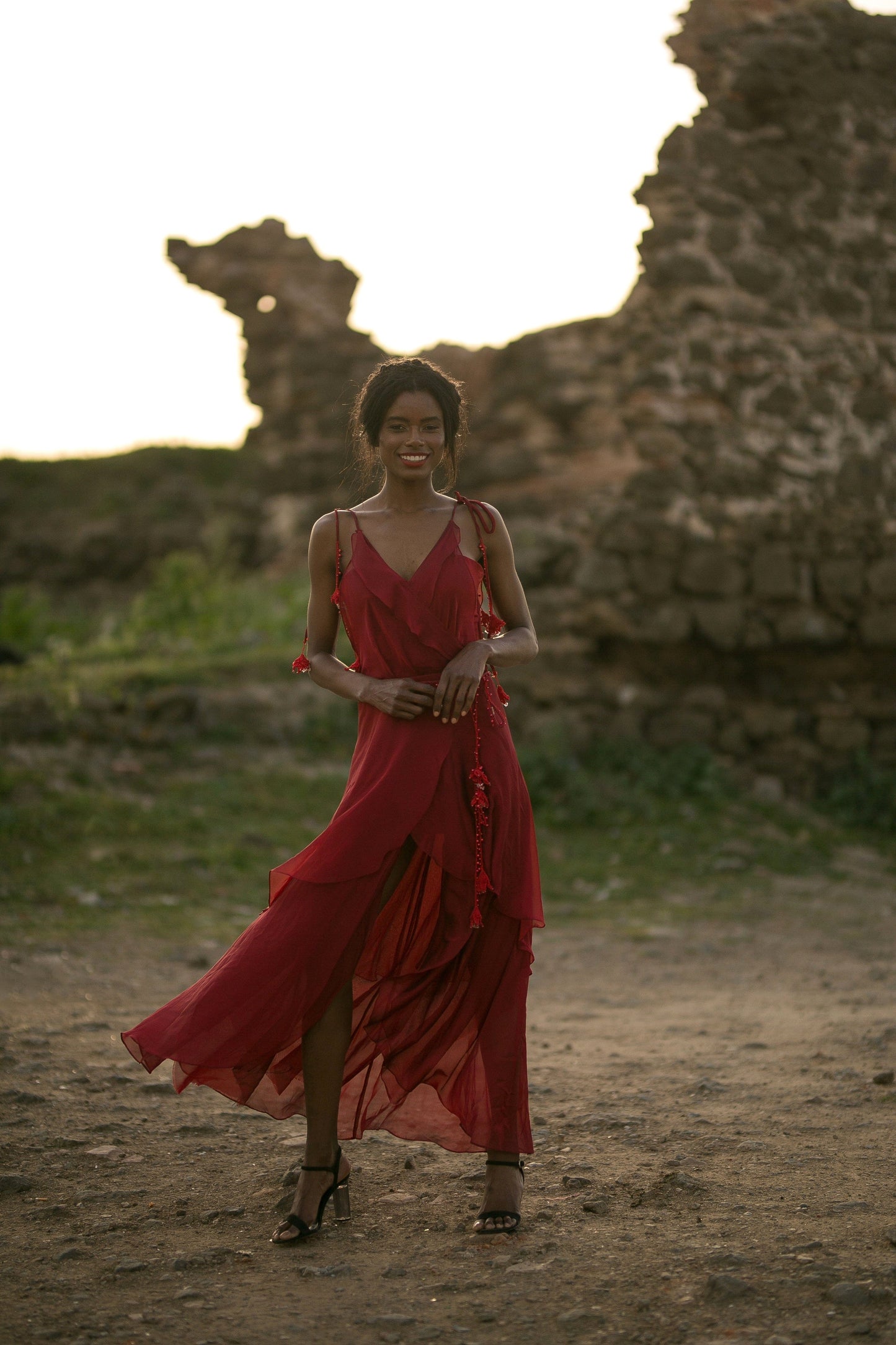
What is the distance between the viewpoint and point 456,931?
2.43 meters

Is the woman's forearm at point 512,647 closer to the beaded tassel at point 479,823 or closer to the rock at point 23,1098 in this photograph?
the beaded tassel at point 479,823

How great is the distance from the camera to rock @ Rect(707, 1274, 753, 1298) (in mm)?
1945

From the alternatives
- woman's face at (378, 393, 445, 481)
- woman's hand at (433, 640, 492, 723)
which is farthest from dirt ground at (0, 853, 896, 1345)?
woman's face at (378, 393, 445, 481)

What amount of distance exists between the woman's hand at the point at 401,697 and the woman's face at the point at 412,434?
467 mm

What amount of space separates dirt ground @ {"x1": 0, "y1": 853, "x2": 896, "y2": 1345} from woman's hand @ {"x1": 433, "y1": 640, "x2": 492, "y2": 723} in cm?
100

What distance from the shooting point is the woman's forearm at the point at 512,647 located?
2.53 m

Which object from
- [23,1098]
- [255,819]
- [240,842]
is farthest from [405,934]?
[255,819]

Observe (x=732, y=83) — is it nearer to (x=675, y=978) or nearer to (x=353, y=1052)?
(x=675, y=978)

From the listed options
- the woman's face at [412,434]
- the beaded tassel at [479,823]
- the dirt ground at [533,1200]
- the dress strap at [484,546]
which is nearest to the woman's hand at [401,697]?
the beaded tassel at [479,823]

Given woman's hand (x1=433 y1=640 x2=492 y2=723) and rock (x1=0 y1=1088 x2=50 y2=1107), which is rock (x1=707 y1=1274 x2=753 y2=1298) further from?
rock (x1=0 y1=1088 x2=50 y2=1107)

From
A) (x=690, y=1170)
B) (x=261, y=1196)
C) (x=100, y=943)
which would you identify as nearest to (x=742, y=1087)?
(x=690, y=1170)

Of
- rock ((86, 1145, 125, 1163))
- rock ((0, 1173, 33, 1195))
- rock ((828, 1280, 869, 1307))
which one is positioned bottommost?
rock ((86, 1145, 125, 1163))

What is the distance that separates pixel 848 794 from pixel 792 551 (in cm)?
148

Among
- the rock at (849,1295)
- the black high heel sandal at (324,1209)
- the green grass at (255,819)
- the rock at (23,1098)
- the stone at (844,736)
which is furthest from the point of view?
the stone at (844,736)
